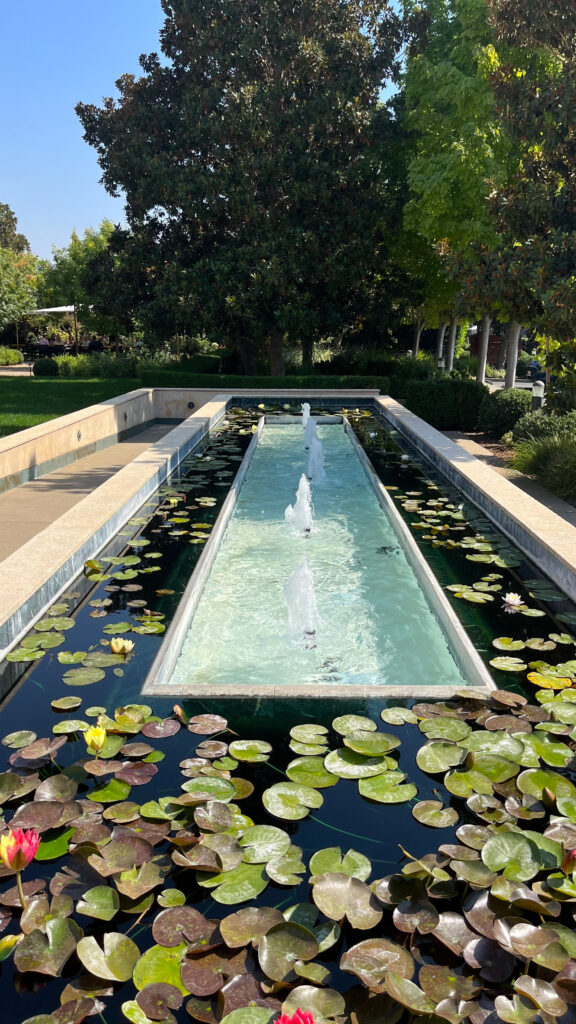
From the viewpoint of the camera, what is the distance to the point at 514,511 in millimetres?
7039

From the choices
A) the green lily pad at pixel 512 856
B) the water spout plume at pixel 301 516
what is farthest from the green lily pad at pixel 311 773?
the water spout plume at pixel 301 516

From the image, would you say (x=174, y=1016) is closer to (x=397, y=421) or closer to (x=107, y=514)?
(x=107, y=514)

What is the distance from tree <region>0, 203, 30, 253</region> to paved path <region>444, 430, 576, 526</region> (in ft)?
275

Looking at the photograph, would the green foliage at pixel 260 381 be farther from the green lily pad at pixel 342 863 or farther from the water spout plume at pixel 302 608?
the green lily pad at pixel 342 863

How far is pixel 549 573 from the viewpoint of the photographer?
602cm

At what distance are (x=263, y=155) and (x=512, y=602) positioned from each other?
19.0 m

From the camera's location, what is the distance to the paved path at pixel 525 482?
875 cm

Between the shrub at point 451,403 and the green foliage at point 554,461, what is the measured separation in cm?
433

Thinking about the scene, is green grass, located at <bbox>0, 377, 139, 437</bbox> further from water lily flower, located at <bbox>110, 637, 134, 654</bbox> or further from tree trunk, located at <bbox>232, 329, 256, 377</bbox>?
→ water lily flower, located at <bbox>110, 637, 134, 654</bbox>

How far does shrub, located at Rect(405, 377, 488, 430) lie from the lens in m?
15.7

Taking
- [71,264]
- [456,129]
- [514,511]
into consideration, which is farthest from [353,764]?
[71,264]

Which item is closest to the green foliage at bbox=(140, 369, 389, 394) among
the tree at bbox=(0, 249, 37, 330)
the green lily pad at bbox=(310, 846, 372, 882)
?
the green lily pad at bbox=(310, 846, 372, 882)

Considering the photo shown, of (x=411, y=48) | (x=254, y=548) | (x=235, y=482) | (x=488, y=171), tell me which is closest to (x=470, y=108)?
(x=488, y=171)

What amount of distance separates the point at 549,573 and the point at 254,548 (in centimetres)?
274
